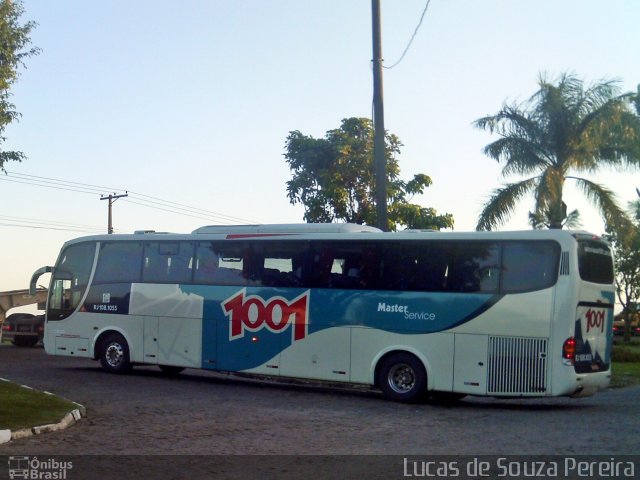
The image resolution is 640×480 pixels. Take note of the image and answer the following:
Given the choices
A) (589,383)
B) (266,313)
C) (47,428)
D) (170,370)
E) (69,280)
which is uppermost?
(69,280)

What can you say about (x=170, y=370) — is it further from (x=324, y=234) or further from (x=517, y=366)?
(x=517, y=366)

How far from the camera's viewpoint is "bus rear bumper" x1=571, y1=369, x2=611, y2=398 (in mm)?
15676

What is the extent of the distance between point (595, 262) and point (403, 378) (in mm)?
4147

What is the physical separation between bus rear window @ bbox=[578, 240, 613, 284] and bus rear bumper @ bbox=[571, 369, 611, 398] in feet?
5.50

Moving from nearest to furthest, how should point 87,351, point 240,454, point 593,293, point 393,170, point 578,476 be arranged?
point 578,476 < point 240,454 < point 593,293 < point 87,351 < point 393,170

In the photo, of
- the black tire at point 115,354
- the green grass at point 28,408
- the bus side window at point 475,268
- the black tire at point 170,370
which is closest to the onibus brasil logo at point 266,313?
the black tire at point 115,354

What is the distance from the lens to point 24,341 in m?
35.2

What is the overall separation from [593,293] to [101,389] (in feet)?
30.6

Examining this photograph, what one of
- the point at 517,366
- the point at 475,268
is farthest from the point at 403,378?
the point at 475,268

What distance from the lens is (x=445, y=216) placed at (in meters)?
33.8

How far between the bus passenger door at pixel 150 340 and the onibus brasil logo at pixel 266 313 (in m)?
2.15

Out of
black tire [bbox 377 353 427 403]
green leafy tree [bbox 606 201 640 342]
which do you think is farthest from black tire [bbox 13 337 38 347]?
green leafy tree [bbox 606 201 640 342]

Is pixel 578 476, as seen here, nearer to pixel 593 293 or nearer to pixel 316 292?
pixel 593 293

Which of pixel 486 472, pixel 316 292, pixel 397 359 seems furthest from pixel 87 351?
pixel 486 472
